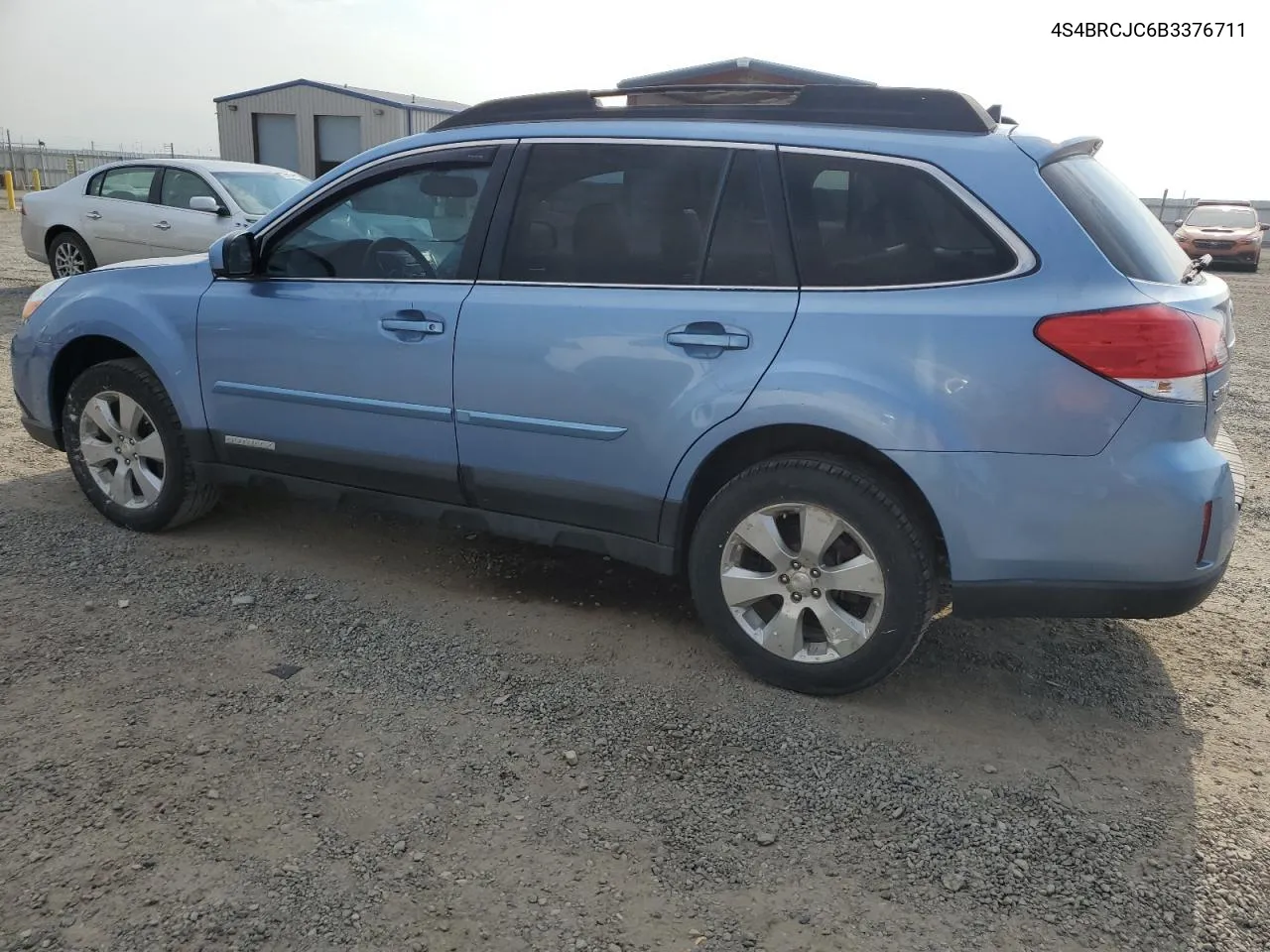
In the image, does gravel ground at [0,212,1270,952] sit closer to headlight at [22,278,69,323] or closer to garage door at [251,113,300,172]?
headlight at [22,278,69,323]

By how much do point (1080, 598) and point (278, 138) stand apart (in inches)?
1115

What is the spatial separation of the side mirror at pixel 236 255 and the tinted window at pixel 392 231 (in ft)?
0.25

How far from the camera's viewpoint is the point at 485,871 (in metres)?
2.53

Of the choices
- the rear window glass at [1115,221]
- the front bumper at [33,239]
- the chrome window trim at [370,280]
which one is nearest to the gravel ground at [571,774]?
the chrome window trim at [370,280]

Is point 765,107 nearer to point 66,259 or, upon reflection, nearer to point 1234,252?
point 66,259

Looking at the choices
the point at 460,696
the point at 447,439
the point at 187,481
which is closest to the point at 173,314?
the point at 187,481

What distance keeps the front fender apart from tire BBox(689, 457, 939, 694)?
7.78ft

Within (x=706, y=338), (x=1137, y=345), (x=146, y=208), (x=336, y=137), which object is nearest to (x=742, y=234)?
(x=706, y=338)

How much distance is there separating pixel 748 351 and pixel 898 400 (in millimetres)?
500

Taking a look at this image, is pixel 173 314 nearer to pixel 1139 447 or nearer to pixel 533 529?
Answer: pixel 533 529

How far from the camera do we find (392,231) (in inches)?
161

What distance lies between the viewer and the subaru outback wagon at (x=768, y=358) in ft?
9.68

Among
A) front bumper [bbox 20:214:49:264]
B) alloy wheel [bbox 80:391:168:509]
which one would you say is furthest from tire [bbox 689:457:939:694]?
front bumper [bbox 20:214:49:264]

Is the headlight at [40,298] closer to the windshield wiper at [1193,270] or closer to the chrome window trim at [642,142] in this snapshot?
the chrome window trim at [642,142]
